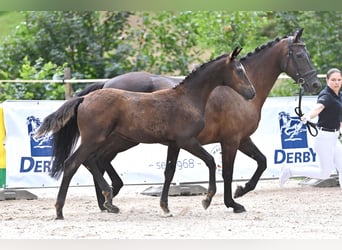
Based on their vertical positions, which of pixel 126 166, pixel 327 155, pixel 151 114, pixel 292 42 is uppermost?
pixel 292 42

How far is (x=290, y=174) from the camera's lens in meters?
7.75

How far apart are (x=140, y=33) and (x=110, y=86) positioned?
738 centimetres

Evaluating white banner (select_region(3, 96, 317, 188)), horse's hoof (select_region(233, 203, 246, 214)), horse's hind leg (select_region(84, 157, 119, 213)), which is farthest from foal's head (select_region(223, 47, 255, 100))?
white banner (select_region(3, 96, 317, 188))

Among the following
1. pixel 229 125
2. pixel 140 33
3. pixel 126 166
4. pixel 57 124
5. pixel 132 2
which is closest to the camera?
pixel 132 2

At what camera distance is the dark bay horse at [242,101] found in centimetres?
718

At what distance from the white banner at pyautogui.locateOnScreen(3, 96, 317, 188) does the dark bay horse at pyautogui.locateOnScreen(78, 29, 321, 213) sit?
1476 millimetres

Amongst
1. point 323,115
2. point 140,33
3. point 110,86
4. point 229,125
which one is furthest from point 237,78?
point 140,33

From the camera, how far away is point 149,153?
363 inches

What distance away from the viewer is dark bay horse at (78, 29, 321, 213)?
7.18m

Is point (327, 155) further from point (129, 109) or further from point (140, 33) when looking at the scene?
point (140, 33)

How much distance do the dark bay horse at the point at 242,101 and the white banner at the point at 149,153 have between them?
1.48 meters

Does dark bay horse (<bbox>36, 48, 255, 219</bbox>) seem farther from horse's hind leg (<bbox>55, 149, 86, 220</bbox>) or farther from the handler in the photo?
the handler

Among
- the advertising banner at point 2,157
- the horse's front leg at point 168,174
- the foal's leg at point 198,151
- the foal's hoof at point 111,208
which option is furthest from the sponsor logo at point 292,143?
the advertising banner at point 2,157

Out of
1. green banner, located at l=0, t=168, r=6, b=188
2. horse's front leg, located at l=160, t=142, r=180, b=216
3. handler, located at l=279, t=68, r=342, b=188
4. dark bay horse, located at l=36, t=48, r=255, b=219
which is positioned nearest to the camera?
dark bay horse, located at l=36, t=48, r=255, b=219
